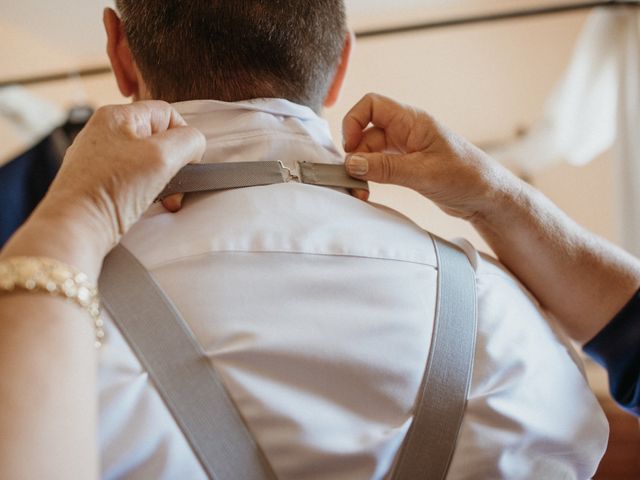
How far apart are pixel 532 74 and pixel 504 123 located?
29cm

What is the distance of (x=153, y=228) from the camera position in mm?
595

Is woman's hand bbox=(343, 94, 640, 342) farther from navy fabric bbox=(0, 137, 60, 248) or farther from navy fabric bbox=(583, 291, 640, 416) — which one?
navy fabric bbox=(0, 137, 60, 248)

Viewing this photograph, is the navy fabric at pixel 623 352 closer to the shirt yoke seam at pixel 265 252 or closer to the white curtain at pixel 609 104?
the shirt yoke seam at pixel 265 252

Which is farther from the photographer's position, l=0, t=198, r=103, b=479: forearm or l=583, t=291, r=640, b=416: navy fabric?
l=583, t=291, r=640, b=416: navy fabric

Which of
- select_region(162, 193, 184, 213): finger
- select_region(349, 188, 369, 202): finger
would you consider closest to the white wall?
select_region(349, 188, 369, 202): finger

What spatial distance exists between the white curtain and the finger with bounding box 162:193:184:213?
3.39ft

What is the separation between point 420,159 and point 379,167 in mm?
47

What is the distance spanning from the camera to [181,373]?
0.52m

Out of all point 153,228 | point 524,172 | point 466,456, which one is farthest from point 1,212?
point 524,172

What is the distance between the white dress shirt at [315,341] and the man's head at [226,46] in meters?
0.03

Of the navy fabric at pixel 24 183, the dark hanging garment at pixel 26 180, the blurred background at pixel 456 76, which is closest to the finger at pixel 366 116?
the dark hanging garment at pixel 26 180

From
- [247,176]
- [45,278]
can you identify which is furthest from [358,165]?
[45,278]

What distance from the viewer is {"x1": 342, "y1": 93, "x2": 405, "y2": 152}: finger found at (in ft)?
2.42

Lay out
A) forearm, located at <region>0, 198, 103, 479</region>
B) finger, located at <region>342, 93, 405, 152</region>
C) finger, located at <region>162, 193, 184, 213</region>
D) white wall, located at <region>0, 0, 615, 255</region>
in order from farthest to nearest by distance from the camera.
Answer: white wall, located at <region>0, 0, 615, 255</region> → finger, located at <region>342, 93, 405, 152</region> → finger, located at <region>162, 193, 184, 213</region> → forearm, located at <region>0, 198, 103, 479</region>
